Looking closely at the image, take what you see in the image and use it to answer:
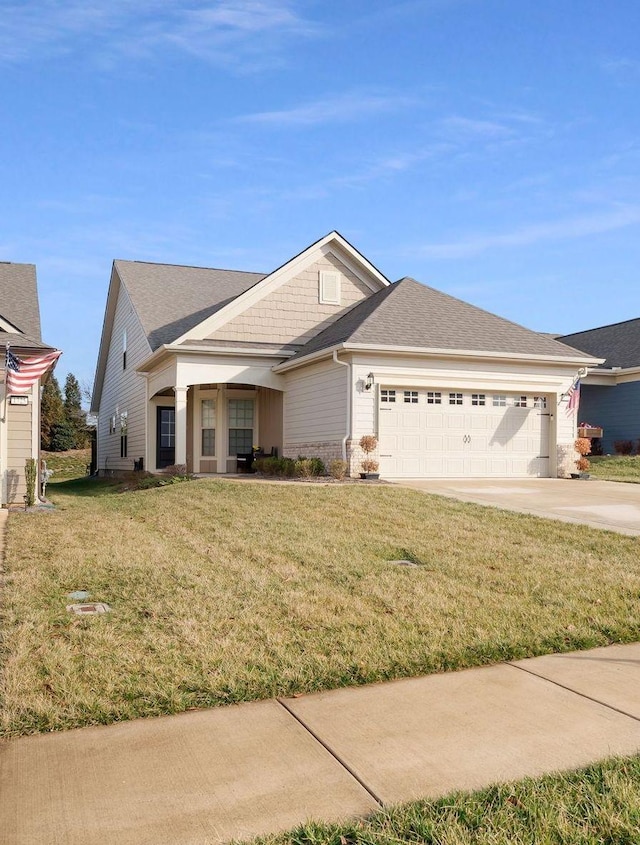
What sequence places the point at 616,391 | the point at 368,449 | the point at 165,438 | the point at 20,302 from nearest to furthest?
the point at 20,302, the point at 368,449, the point at 165,438, the point at 616,391

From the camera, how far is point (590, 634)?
5.55m

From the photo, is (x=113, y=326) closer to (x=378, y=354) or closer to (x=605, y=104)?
(x=378, y=354)

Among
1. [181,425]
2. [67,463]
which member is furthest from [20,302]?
[67,463]

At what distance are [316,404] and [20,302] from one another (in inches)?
303

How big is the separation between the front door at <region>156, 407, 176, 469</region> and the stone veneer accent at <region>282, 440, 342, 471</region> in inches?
186

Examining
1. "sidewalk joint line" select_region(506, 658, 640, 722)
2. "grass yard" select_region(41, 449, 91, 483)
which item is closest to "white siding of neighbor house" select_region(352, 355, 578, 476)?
"sidewalk joint line" select_region(506, 658, 640, 722)

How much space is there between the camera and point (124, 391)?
1067 inches

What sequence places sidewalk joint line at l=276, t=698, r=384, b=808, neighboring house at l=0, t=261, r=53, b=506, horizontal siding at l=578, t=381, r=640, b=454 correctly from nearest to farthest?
1. sidewalk joint line at l=276, t=698, r=384, b=808
2. neighboring house at l=0, t=261, r=53, b=506
3. horizontal siding at l=578, t=381, r=640, b=454

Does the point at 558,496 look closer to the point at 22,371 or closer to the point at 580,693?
the point at 580,693

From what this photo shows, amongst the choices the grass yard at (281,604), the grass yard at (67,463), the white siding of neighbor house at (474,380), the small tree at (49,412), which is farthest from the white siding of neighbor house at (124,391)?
the grass yard at (281,604)

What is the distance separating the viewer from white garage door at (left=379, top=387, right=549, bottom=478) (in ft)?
58.9

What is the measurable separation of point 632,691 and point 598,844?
191 centimetres

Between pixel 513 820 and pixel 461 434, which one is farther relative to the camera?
pixel 461 434

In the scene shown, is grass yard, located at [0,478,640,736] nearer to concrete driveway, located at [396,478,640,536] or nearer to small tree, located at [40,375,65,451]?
concrete driveway, located at [396,478,640,536]
